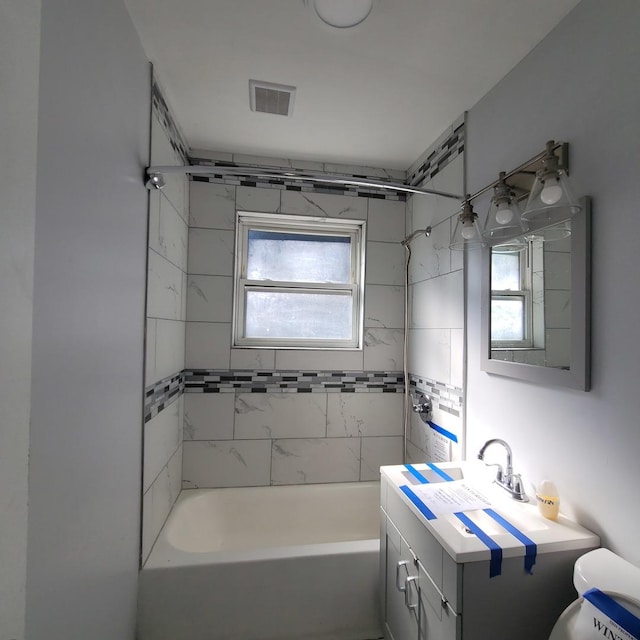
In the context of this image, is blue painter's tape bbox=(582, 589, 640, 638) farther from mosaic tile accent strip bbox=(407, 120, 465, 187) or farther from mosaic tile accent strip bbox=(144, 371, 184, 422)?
mosaic tile accent strip bbox=(407, 120, 465, 187)

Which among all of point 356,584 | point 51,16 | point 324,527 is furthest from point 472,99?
point 324,527

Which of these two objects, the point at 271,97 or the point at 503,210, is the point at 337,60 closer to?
the point at 271,97

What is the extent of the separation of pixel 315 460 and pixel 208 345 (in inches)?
39.7

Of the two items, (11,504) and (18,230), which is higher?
(18,230)

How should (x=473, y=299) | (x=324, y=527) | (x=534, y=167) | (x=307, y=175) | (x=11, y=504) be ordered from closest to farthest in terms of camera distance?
(x=11, y=504)
(x=534, y=167)
(x=307, y=175)
(x=473, y=299)
(x=324, y=527)

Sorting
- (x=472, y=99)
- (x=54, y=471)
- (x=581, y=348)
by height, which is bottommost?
(x=54, y=471)

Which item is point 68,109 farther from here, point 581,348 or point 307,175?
point 581,348

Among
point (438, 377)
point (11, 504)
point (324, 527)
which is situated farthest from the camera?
point (324, 527)

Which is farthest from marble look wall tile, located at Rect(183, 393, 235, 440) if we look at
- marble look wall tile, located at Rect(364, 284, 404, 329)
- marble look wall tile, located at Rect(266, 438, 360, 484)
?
marble look wall tile, located at Rect(364, 284, 404, 329)

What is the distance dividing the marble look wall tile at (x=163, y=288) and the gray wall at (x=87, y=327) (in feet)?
0.43

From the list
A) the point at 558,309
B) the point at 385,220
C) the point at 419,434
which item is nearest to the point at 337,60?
the point at 385,220

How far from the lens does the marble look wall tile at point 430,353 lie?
1.79 meters

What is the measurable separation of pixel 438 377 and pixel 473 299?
0.52 metres

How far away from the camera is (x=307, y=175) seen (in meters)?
1.43
